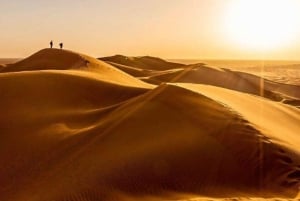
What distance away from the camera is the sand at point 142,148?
6.20 metres

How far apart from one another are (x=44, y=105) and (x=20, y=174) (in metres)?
3.76

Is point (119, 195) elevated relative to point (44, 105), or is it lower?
lower

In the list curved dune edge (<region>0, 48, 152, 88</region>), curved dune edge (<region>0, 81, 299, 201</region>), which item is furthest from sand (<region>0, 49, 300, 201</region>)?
curved dune edge (<region>0, 48, 152, 88</region>)

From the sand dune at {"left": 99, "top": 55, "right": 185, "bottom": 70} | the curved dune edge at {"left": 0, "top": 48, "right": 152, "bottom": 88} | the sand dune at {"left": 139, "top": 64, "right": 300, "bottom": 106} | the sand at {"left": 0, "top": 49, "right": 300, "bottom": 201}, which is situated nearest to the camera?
the sand at {"left": 0, "top": 49, "right": 300, "bottom": 201}

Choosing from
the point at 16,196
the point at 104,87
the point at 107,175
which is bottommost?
the point at 16,196

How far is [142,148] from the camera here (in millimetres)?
7211

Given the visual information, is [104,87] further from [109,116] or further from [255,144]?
[255,144]

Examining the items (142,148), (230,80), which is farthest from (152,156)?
(230,80)

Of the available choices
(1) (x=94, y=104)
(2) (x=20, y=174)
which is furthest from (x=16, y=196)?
(1) (x=94, y=104)

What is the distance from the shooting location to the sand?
20.4 ft

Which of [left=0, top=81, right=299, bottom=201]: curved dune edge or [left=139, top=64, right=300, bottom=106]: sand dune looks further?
[left=139, top=64, right=300, bottom=106]: sand dune

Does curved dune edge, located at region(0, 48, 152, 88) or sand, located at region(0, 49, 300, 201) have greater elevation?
curved dune edge, located at region(0, 48, 152, 88)

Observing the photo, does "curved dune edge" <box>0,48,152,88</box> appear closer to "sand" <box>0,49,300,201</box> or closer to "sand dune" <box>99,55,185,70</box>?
"sand" <box>0,49,300,201</box>

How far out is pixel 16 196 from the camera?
6.41 meters
